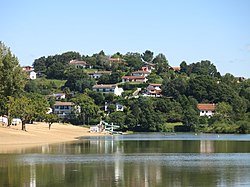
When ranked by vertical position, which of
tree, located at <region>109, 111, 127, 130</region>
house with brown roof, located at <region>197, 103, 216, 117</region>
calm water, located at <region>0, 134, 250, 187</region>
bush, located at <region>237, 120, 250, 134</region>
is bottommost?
calm water, located at <region>0, 134, 250, 187</region>

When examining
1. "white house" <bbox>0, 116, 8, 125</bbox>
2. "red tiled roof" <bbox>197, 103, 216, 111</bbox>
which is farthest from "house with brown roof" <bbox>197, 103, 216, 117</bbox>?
"white house" <bbox>0, 116, 8, 125</bbox>

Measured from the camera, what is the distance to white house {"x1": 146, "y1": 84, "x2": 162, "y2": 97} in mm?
183788

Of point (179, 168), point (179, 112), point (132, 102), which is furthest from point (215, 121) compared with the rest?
point (179, 168)

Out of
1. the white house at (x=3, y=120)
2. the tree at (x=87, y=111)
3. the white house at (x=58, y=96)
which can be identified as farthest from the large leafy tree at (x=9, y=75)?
the white house at (x=58, y=96)

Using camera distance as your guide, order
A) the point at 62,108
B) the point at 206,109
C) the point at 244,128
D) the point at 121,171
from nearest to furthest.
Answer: the point at 121,171
the point at 244,128
the point at 206,109
the point at 62,108

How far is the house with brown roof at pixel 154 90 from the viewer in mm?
183625

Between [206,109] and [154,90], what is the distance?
93.9 ft

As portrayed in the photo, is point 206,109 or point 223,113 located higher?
point 206,109

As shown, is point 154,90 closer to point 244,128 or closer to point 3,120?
point 244,128

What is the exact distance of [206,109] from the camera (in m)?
164

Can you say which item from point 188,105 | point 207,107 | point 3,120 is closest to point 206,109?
point 207,107

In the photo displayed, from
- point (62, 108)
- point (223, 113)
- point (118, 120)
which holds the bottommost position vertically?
point (118, 120)

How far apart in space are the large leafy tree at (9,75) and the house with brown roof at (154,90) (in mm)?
92506

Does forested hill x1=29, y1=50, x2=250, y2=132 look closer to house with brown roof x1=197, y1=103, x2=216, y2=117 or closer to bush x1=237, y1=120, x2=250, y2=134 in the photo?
bush x1=237, y1=120, x2=250, y2=134
